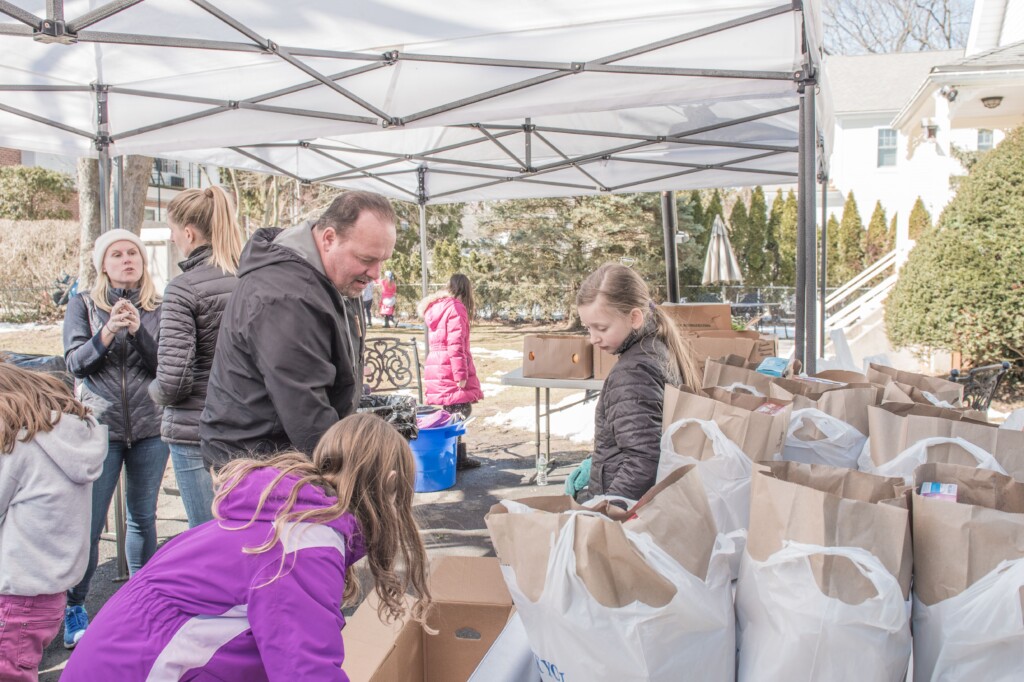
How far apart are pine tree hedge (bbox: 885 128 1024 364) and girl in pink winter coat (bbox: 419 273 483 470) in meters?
5.63

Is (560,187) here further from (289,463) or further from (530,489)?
(289,463)

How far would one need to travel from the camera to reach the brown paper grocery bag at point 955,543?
116 cm

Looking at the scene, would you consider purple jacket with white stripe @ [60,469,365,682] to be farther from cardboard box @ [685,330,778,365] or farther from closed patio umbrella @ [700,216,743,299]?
closed patio umbrella @ [700,216,743,299]

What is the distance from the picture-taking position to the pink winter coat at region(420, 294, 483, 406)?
5.93 m

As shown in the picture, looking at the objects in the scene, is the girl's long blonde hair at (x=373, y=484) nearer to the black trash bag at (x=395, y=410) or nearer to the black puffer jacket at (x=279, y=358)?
the black puffer jacket at (x=279, y=358)

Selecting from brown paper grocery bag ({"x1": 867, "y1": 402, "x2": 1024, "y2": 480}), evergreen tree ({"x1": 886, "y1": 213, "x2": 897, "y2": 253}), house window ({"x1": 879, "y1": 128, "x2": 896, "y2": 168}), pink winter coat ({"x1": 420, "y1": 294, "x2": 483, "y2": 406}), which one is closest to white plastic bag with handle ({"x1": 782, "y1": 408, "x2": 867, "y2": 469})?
brown paper grocery bag ({"x1": 867, "y1": 402, "x2": 1024, "y2": 480})

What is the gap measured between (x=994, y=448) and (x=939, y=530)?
0.61m

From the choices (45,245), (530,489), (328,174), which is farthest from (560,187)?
(45,245)

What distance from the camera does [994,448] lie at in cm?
167

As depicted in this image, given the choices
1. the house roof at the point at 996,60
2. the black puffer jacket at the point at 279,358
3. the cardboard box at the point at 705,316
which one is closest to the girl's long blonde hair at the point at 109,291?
the black puffer jacket at the point at 279,358

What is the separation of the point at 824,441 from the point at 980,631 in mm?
879

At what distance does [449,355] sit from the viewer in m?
5.93

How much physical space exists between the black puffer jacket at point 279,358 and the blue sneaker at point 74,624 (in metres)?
1.65

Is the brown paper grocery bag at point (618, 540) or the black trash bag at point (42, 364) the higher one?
the black trash bag at point (42, 364)
